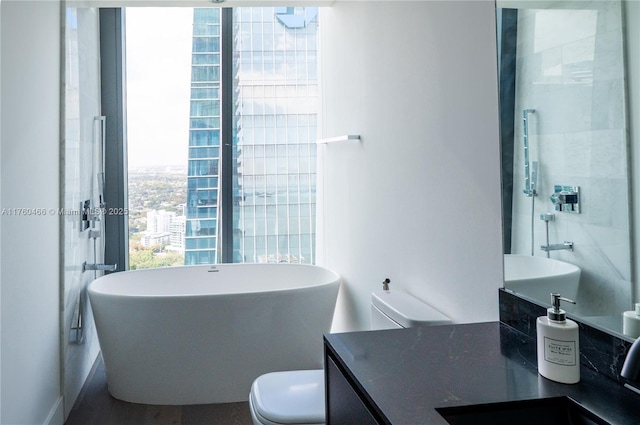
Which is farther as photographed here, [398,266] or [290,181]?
[290,181]

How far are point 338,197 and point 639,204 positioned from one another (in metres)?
2.65

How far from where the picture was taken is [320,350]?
10.2 feet

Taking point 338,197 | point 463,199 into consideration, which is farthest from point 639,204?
point 338,197

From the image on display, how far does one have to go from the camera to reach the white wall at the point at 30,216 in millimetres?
1988

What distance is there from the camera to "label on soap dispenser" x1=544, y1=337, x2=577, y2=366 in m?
1.03

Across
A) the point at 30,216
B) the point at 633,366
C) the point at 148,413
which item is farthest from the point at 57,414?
the point at 633,366

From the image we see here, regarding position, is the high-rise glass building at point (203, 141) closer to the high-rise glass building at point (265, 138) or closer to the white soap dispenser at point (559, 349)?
the high-rise glass building at point (265, 138)

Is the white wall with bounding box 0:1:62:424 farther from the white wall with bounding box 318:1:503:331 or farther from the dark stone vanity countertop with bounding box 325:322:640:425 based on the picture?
the white wall with bounding box 318:1:503:331

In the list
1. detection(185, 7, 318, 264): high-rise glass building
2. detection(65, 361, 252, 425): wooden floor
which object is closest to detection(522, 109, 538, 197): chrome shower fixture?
detection(65, 361, 252, 425): wooden floor

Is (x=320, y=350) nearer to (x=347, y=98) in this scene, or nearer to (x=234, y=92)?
(x=347, y=98)

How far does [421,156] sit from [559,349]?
1.18 meters

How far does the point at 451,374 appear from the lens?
3.57ft

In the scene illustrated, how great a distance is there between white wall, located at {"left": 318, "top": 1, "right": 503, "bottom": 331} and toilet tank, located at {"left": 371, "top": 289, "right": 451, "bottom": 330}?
6cm

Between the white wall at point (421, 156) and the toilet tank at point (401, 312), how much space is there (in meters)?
0.06
